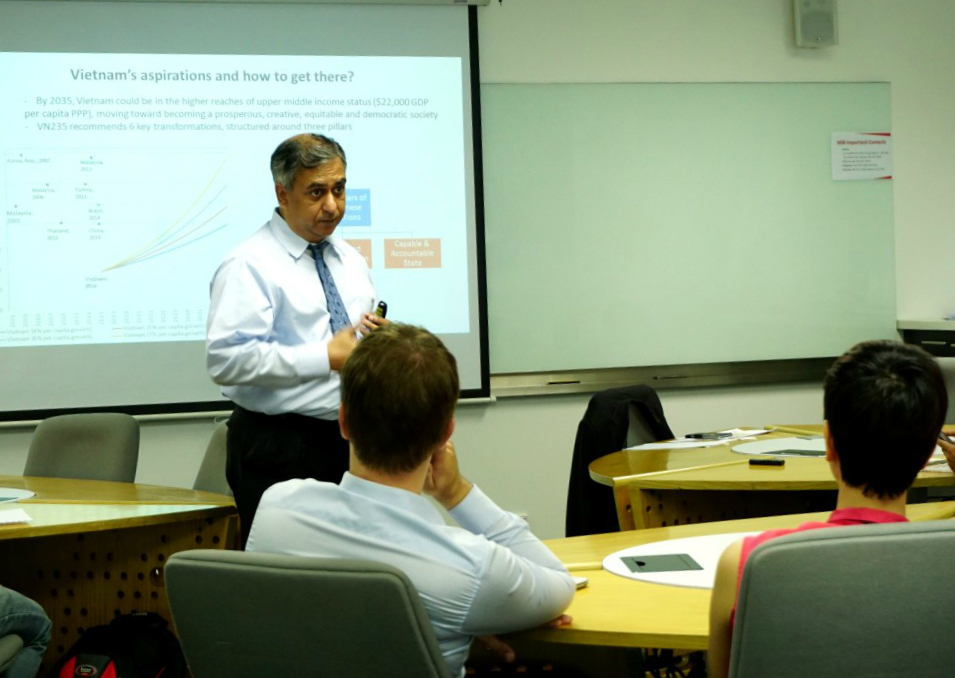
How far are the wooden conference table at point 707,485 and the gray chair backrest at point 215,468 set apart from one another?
131cm

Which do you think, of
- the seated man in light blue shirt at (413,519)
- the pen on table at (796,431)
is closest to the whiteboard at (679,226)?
the pen on table at (796,431)

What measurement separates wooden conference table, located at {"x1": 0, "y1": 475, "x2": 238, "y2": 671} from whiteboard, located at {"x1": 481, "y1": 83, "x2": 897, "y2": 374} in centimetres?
219

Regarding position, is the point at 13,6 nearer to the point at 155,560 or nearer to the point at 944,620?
the point at 155,560

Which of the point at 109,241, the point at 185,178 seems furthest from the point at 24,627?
the point at 185,178

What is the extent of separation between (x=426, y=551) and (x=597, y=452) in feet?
6.89

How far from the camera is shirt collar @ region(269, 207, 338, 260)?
277 centimetres

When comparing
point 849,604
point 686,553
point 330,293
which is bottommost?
point 686,553

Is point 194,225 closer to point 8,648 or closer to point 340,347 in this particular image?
point 340,347

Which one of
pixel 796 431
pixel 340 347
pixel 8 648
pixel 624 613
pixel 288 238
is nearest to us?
pixel 624 613

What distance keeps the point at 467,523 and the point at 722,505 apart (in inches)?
63.1

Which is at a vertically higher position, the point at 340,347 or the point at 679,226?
the point at 679,226

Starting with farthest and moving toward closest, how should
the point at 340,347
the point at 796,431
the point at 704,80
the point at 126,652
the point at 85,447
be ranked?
the point at 704,80 → the point at 85,447 → the point at 796,431 → the point at 126,652 → the point at 340,347

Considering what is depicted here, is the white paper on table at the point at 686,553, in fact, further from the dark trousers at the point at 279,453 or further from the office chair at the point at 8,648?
the office chair at the point at 8,648

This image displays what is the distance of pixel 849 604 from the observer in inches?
50.3
